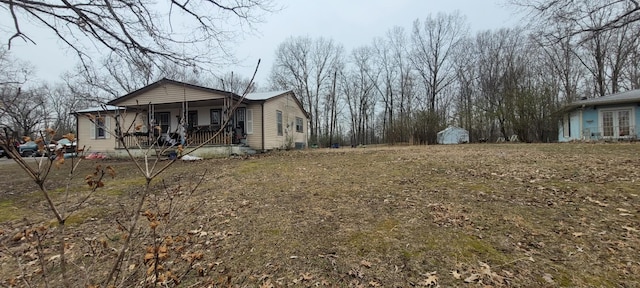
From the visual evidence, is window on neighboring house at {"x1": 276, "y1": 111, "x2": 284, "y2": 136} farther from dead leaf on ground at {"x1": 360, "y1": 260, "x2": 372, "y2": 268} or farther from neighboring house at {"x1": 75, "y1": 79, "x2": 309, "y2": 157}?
dead leaf on ground at {"x1": 360, "y1": 260, "x2": 372, "y2": 268}

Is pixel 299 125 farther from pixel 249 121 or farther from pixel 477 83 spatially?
pixel 477 83

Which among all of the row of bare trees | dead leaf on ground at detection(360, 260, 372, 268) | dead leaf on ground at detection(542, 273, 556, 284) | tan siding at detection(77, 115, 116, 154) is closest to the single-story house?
the row of bare trees

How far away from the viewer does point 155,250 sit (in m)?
1.48

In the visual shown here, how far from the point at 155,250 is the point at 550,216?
4686mm

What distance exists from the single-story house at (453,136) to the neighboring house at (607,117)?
584 cm

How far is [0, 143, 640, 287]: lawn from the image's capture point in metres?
2.82

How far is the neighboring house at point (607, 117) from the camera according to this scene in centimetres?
1559

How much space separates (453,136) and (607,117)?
26.1 feet

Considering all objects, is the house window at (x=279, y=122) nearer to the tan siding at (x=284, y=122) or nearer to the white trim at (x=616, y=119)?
the tan siding at (x=284, y=122)

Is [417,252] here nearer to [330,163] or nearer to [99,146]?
[330,163]

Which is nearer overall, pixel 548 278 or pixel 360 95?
pixel 548 278

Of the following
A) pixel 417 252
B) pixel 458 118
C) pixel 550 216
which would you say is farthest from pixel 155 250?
pixel 458 118

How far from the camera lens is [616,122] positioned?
52.7 ft

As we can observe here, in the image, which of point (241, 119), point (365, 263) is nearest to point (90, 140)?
point (241, 119)
